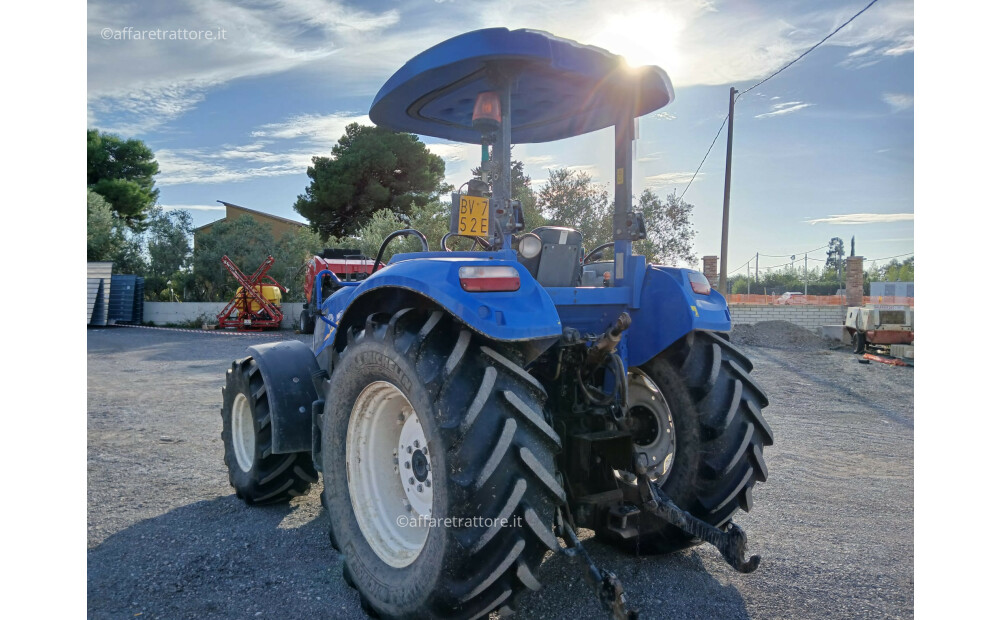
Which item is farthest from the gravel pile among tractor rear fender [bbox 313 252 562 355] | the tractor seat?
tractor rear fender [bbox 313 252 562 355]

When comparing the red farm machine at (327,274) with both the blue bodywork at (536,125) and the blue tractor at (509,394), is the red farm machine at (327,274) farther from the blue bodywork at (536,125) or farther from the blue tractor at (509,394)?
the blue tractor at (509,394)

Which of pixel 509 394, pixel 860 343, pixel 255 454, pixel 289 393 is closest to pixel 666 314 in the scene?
pixel 509 394

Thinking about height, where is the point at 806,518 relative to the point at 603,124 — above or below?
below

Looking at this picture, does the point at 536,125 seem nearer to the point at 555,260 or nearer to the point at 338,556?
the point at 555,260

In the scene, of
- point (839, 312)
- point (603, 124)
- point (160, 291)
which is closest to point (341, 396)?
point (603, 124)

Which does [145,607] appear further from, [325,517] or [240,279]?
[240,279]

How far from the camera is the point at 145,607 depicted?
98.7 inches

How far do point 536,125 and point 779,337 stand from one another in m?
11.7

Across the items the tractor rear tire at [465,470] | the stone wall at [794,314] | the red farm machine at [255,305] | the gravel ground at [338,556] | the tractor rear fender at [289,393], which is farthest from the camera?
the red farm machine at [255,305]

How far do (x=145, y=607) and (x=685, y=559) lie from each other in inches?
92.1

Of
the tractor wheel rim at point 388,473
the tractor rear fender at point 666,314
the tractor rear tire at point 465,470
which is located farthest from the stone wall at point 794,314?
the tractor rear tire at point 465,470

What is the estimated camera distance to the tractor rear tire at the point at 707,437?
2797mm

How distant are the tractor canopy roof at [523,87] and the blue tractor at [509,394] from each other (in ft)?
0.04

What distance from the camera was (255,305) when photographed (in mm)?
17641
